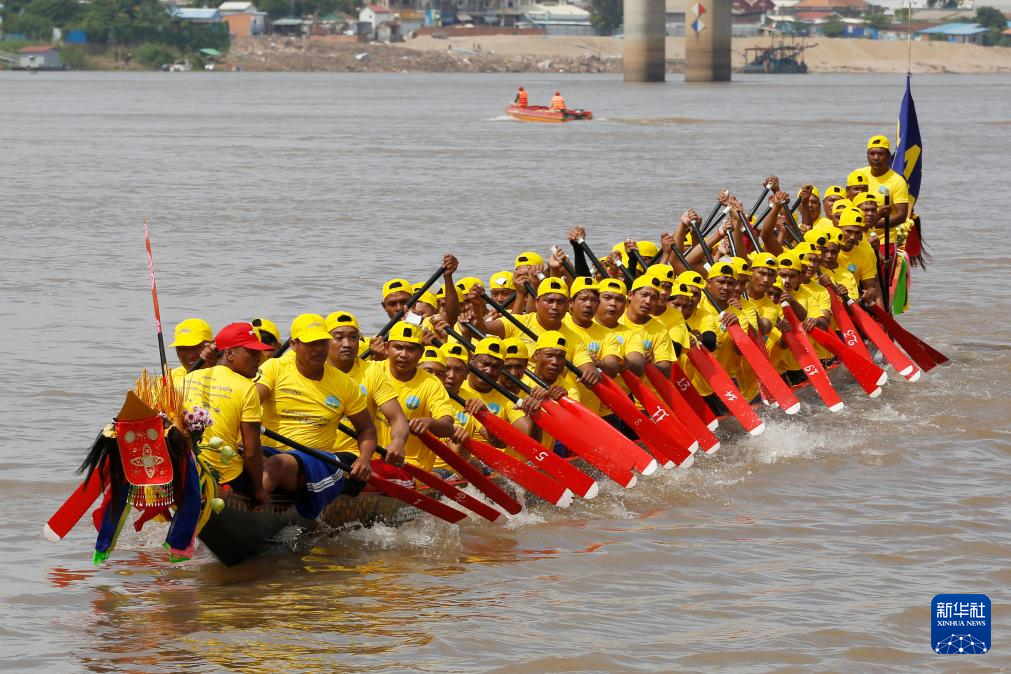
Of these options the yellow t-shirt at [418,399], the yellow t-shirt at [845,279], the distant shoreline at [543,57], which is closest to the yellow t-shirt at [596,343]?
the yellow t-shirt at [418,399]

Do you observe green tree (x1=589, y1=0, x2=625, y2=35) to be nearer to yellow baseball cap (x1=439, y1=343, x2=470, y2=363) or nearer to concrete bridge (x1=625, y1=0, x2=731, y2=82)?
concrete bridge (x1=625, y1=0, x2=731, y2=82)

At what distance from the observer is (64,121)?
74.6m

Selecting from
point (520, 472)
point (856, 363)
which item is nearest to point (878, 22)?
point (856, 363)

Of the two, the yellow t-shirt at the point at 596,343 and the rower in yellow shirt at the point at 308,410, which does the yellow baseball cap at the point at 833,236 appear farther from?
the rower in yellow shirt at the point at 308,410

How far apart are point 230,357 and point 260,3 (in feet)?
591

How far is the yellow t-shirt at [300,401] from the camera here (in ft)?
34.4

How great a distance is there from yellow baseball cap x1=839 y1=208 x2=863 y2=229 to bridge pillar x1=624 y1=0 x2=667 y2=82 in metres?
102

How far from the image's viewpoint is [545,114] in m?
74.6

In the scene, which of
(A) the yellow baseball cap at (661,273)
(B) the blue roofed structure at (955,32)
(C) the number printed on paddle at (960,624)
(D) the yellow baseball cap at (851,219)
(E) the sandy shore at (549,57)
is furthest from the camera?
(B) the blue roofed structure at (955,32)

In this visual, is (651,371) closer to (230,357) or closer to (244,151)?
(230,357)

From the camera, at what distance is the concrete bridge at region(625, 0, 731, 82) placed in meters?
117

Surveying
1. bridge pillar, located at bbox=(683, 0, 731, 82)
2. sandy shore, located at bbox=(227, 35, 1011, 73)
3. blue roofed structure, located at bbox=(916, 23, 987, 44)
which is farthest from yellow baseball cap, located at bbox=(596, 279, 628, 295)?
blue roofed structure, located at bbox=(916, 23, 987, 44)

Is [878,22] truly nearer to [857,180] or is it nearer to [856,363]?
[857,180]

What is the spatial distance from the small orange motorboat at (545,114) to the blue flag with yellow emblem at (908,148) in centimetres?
5129
